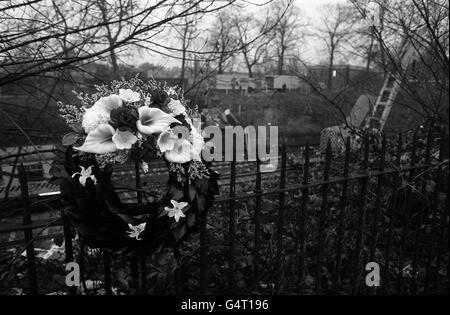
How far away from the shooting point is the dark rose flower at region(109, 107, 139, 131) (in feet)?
4.09

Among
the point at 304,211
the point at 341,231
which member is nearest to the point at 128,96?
the point at 304,211

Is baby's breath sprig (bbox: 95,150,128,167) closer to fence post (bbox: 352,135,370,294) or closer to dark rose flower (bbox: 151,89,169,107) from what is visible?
dark rose flower (bbox: 151,89,169,107)

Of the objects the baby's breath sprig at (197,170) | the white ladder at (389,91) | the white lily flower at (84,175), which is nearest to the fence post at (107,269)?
the white lily flower at (84,175)

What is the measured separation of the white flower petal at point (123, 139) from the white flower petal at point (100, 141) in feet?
0.08

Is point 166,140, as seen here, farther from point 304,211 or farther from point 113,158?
point 304,211

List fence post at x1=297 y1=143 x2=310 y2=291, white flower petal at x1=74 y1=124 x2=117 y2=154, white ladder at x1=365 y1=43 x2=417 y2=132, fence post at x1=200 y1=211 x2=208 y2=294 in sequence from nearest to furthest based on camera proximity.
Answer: white flower petal at x1=74 y1=124 x2=117 y2=154 < fence post at x1=200 y1=211 x2=208 y2=294 < fence post at x1=297 y1=143 x2=310 y2=291 < white ladder at x1=365 y1=43 x2=417 y2=132

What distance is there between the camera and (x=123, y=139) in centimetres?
124

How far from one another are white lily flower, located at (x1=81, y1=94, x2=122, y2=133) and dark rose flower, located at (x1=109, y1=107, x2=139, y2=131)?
1.2 inches

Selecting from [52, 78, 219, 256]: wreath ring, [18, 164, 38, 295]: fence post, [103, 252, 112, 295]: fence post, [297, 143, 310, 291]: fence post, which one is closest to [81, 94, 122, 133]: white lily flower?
[52, 78, 219, 256]: wreath ring

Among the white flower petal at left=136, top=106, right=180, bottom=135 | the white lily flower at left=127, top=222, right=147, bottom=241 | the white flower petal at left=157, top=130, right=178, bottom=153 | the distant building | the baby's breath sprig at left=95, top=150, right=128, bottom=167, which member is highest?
the distant building

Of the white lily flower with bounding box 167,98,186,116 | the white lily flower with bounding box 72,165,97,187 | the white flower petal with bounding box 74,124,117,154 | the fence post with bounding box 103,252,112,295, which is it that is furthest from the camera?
the fence post with bounding box 103,252,112,295

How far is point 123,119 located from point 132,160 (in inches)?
7.0
